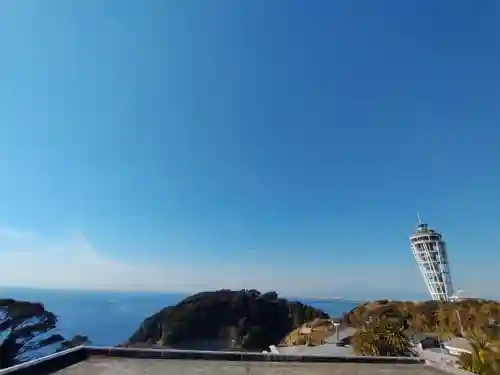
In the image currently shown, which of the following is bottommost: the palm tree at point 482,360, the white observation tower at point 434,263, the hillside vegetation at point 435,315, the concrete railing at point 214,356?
the palm tree at point 482,360

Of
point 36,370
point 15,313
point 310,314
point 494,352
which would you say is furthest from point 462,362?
point 310,314

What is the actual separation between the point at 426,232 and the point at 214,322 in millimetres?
50895

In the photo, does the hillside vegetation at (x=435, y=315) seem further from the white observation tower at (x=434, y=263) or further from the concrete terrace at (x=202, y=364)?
the concrete terrace at (x=202, y=364)

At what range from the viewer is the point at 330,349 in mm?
27547

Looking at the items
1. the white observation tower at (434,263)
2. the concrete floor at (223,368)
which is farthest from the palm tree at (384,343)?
the white observation tower at (434,263)

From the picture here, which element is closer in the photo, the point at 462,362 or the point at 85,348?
the point at 85,348

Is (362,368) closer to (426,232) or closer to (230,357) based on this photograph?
(230,357)

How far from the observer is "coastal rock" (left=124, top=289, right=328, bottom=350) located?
68062 mm

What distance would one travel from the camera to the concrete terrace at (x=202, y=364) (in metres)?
7.84

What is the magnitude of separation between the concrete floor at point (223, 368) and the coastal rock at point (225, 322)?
58.0 meters

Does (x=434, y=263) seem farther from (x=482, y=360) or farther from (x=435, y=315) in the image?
(x=482, y=360)

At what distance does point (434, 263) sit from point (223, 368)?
8659cm

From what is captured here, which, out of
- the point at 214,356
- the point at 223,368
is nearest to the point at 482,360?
the point at 214,356

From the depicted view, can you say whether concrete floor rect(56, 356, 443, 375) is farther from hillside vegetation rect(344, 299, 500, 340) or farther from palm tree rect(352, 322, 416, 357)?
hillside vegetation rect(344, 299, 500, 340)
